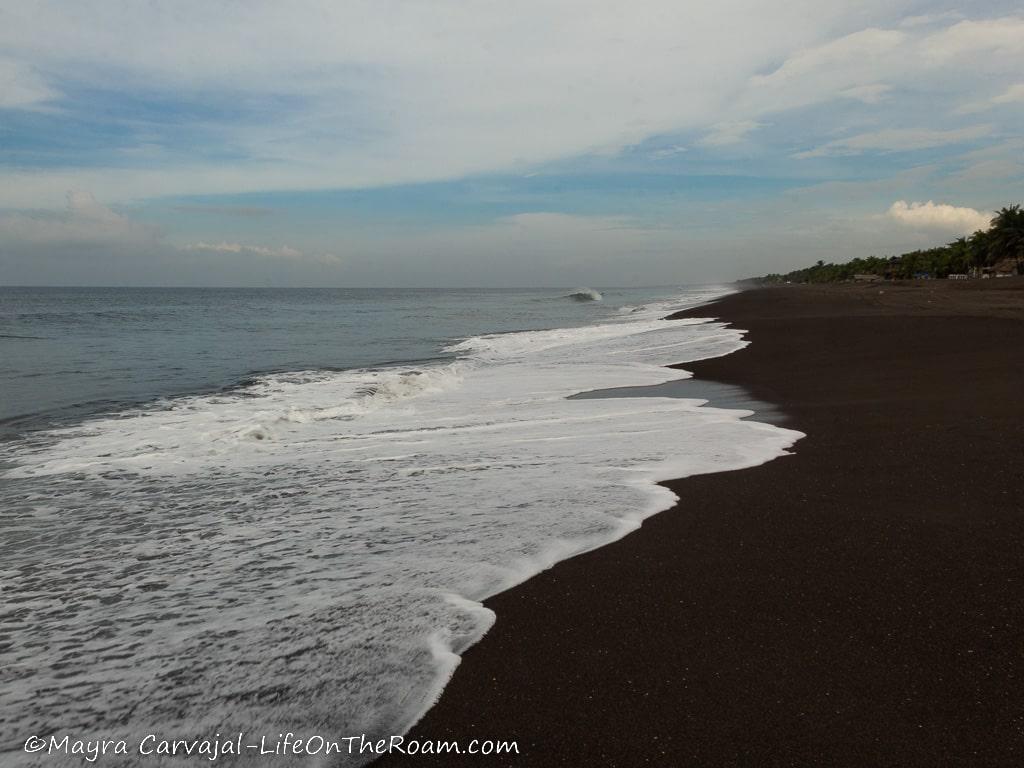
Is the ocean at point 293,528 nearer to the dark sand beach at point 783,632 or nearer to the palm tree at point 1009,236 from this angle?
the dark sand beach at point 783,632

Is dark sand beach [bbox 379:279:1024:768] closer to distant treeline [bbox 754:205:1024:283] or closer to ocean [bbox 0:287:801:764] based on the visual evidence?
ocean [bbox 0:287:801:764]

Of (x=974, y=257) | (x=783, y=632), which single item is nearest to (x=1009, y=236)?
(x=974, y=257)

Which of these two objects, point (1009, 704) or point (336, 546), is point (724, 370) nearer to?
point (336, 546)

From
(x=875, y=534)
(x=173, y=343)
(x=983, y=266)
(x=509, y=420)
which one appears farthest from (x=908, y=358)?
(x=983, y=266)

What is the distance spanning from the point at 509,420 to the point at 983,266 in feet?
269

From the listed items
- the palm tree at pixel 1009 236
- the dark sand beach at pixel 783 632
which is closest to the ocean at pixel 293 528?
the dark sand beach at pixel 783 632

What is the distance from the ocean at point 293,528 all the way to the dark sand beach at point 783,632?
36 centimetres

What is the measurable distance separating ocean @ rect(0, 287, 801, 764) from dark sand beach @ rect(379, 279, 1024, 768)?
36 cm

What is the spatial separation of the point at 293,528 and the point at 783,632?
376 centimetres

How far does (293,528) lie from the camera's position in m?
5.46

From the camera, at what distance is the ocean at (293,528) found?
320cm

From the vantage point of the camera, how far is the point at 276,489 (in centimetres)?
670

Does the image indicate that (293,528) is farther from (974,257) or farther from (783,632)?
(974,257)

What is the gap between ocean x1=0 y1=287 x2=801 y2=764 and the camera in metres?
3.20
